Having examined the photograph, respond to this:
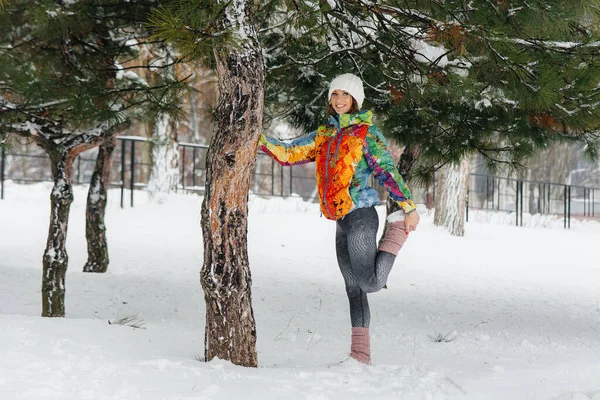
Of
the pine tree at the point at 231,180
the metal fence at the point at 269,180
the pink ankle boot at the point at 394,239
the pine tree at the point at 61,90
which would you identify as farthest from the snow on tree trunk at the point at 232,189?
the metal fence at the point at 269,180

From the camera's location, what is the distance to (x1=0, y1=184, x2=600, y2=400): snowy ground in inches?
114

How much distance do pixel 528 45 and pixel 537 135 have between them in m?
1.89

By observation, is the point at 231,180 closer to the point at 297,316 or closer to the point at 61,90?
the point at 61,90

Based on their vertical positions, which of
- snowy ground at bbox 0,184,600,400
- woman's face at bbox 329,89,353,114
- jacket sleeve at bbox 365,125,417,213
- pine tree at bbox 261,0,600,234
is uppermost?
pine tree at bbox 261,0,600,234

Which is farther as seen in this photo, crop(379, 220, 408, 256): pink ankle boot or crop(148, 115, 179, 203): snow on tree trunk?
crop(148, 115, 179, 203): snow on tree trunk

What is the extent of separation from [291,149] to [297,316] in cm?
251

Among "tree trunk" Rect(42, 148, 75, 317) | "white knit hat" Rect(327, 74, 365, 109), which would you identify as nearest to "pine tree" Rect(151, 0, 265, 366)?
"white knit hat" Rect(327, 74, 365, 109)

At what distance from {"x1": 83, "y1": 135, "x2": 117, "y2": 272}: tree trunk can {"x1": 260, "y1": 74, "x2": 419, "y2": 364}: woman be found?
3.67 meters

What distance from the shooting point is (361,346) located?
362cm

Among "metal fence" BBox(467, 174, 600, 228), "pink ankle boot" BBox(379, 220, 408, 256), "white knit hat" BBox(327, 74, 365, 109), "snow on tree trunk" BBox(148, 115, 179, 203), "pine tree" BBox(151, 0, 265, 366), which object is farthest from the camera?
"metal fence" BBox(467, 174, 600, 228)

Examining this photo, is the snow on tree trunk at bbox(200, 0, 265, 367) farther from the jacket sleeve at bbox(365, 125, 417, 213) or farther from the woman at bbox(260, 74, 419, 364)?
the jacket sleeve at bbox(365, 125, 417, 213)

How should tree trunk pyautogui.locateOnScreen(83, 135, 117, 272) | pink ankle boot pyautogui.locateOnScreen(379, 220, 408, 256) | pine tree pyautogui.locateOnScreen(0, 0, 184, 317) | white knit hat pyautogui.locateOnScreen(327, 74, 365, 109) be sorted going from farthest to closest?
tree trunk pyautogui.locateOnScreen(83, 135, 117, 272) → pine tree pyautogui.locateOnScreen(0, 0, 184, 317) → white knit hat pyautogui.locateOnScreen(327, 74, 365, 109) → pink ankle boot pyautogui.locateOnScreen(379, 220, 408, 256)

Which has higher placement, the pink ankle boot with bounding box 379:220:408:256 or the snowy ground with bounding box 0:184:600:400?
the pink ankle boot with bounding box 379:220:408:256

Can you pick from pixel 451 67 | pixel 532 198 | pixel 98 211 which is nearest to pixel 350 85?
pixel 451 67
